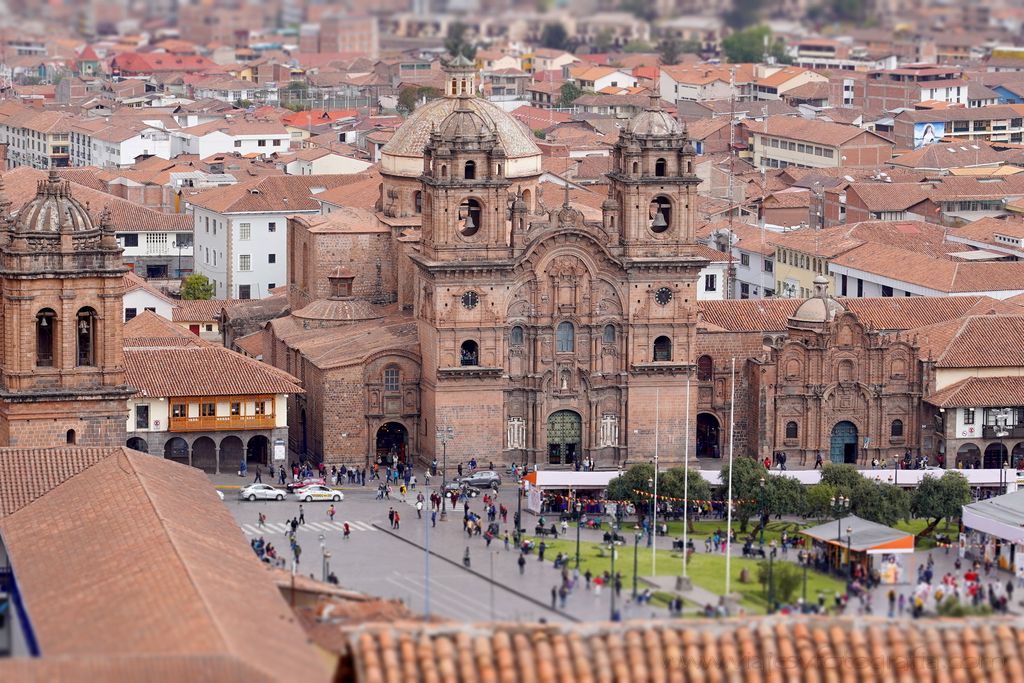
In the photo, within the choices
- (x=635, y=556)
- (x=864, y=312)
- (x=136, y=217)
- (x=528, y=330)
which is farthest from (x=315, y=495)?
(x=136, y=217)

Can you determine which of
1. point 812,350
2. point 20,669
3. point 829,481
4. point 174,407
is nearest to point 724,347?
point 812,350

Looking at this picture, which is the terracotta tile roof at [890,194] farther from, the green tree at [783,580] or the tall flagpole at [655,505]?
the green tree at [783,580]

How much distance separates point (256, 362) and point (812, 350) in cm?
2369

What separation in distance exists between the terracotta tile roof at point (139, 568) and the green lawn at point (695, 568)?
1411 cm

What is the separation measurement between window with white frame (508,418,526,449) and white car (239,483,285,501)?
12.3 m

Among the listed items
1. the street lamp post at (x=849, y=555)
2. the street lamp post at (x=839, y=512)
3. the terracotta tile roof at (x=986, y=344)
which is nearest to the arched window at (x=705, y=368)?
the terracotta tile roof at (x=986, y=344)

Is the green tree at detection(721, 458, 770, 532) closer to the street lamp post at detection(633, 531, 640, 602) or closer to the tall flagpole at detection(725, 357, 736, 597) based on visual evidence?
the tall flagpole at detection(725, 357, 736, 597)

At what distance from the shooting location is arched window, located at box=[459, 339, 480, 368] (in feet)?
416

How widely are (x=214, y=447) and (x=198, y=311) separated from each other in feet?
102

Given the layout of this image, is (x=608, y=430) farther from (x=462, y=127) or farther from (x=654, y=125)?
(x=462, y=127)

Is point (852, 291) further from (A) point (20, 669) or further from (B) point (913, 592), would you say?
(A) point (20, 669)

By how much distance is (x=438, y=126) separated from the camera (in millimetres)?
133625

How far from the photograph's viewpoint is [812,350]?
5079 inches

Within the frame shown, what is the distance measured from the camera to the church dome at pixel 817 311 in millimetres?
129375
